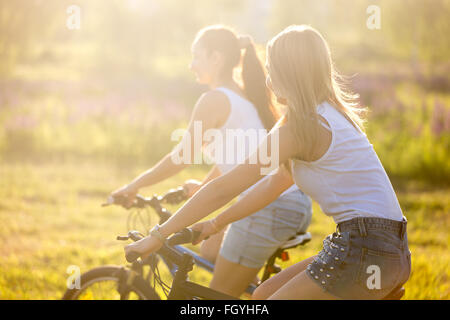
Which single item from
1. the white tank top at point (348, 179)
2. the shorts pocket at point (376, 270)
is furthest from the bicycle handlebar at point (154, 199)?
the shorts pocket at point (376, 270)

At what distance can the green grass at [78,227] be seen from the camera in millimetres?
5109

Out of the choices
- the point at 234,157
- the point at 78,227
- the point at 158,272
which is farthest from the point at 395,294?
the point at 78,227

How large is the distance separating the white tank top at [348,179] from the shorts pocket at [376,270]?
0.55ft

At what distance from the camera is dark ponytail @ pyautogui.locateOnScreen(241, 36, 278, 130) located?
12.1 ft

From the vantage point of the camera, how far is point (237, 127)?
140 inches

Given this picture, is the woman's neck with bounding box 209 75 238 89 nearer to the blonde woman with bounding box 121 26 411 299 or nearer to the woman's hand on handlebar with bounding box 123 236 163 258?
the blonde woman with bounding box 121 26 411 299

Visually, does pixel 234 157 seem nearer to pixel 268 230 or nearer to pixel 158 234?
pixel 268 230

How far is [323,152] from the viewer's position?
7.86 ft

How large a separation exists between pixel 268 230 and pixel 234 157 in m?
0.51

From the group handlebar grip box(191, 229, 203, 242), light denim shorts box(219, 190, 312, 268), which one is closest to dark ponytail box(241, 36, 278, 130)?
light denim shorts box(219, 190, 312, 268)

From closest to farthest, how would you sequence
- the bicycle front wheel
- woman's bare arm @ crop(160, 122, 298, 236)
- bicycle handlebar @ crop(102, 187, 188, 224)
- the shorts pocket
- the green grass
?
the shorts pocket, woman's bare arm @ crop(160, 122, 298, 236), the bicycle front wheel, bicycle handlebar @ crop(102, 187, 188, 224), the green grass

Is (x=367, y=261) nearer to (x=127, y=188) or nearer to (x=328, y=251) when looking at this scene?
(x=328, y=251)

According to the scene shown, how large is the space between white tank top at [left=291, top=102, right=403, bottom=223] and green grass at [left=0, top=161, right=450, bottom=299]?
2.70m

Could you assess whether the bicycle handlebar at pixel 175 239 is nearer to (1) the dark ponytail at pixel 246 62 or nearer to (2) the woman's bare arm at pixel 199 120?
(2) the woman's bare arm at pixel 199 120
